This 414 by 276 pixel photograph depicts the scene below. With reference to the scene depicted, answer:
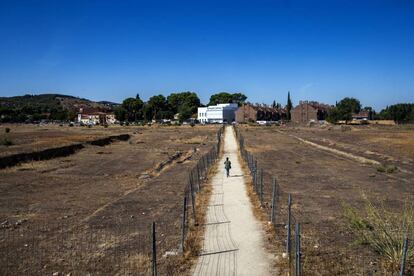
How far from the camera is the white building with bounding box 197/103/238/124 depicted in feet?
527

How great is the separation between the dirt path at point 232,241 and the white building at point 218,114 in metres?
141

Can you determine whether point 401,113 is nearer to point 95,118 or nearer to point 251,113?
point 251,113

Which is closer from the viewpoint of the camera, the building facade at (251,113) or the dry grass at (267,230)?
the dry grass at (267,230)

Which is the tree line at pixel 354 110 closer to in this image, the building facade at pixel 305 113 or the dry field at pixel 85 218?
the building facade at pixel 305 113

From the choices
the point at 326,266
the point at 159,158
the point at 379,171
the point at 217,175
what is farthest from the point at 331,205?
the point at 159,158

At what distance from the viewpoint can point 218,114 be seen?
16125cm

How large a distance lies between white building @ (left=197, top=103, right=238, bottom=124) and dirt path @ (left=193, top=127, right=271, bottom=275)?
464 feet

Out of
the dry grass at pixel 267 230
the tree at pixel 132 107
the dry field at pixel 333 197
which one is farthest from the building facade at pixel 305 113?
the dry grass at pixel 267 230

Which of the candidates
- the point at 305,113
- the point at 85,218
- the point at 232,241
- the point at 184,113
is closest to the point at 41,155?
the point at 85,218

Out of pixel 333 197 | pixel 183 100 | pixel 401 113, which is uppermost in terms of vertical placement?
pixel 183 100

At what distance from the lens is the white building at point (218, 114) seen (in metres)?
161

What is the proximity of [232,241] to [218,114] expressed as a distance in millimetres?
149609

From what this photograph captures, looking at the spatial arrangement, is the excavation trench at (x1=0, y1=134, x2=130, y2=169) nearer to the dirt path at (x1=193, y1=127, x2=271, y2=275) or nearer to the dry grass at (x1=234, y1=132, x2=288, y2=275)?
the dirt path at (x1=193, y1=127, x2=271, y2=275)

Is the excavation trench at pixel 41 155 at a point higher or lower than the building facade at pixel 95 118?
lower
